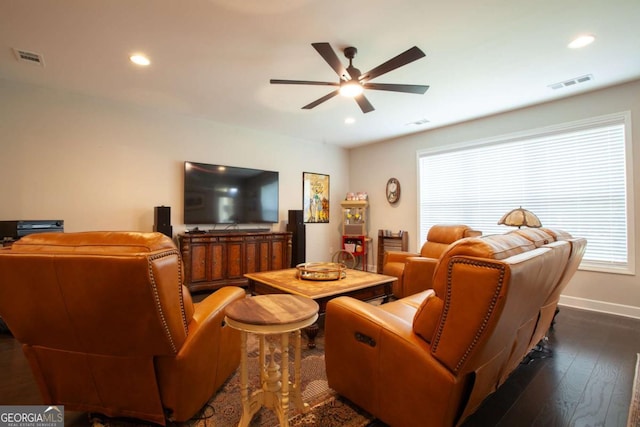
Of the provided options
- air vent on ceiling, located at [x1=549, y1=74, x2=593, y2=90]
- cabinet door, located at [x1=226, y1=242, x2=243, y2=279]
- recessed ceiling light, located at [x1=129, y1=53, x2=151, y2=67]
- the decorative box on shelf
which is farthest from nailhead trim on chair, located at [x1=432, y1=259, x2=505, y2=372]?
the decorative box on shelf

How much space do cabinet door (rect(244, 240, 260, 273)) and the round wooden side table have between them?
2983mm

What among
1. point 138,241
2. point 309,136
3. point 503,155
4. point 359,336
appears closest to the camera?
point 138,241

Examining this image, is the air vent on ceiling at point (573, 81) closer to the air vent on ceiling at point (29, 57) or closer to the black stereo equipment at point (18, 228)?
the air vent on ceiling at point (29, 57)

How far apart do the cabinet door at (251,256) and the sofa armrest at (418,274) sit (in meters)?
2.27

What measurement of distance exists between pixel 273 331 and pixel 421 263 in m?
2.46

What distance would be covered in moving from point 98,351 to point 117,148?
11.3 feet

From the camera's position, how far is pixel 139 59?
9.12 feet

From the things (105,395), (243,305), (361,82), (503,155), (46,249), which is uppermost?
(361,82)

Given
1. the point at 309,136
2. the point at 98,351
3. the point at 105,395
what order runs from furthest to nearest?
the point at 309,136 < the point at 105,395 < the point at 98,351

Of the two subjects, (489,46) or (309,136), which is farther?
(309,136)

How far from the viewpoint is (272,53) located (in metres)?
2.68

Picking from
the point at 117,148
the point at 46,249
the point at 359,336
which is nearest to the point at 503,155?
the point at 359,336

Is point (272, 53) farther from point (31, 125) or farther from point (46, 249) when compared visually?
point (31, 125)

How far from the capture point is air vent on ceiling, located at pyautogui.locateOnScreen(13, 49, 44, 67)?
266 centimetres
